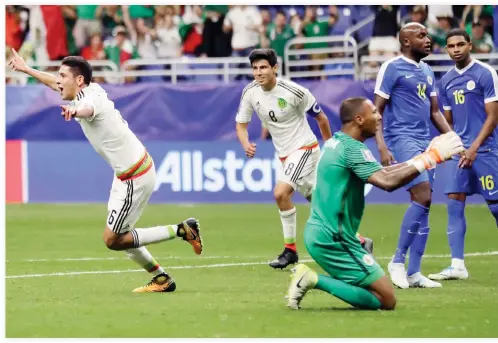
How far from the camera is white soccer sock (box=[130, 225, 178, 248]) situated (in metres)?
11.0

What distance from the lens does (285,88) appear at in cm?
1362

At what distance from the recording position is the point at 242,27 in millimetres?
23156

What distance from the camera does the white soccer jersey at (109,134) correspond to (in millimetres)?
10922

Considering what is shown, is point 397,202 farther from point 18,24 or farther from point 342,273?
point 342,273

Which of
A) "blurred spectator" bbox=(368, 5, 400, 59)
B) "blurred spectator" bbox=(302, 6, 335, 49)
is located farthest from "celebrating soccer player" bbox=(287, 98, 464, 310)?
"blurred spectator" bbox=(302, 6, 335, 49)

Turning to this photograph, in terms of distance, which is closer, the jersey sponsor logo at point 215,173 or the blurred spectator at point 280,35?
the jersey sponsor logo at point 215,173

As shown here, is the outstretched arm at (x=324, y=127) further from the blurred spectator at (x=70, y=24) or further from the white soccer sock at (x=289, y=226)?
the blurred spectator at (x=70, y=24)

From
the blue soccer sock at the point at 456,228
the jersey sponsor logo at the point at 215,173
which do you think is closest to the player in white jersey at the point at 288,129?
the blue soccer sock at the point at 456,228

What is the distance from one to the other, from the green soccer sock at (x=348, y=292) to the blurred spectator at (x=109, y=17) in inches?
625

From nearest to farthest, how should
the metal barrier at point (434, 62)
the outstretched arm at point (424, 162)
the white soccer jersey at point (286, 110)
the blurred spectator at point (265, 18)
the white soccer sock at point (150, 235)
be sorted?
1. the outstretched arm at point (424, 162)
2. the white soccer sock at point (150, 235)
3. the white soccer jersey at point (286, 110)
4. the metal barrier at point (434, 62)
5. the blurred spectator at point (265, 18)

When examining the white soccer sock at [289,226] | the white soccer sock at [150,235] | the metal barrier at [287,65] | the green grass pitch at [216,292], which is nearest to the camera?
the green grass pitch at [216,292]

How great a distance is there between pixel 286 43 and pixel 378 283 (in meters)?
13.4

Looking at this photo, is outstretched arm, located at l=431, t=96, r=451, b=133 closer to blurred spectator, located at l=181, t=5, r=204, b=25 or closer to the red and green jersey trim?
the red and green jersey trim

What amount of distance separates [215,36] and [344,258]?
46.4 feet
